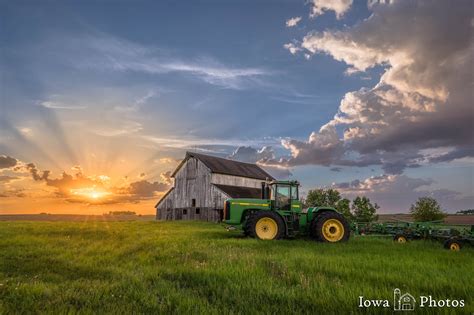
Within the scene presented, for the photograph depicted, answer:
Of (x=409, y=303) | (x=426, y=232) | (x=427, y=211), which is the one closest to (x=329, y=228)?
(x=426, y=232)

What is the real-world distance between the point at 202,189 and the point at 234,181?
5.83 metres

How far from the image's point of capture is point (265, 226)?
15.8 m

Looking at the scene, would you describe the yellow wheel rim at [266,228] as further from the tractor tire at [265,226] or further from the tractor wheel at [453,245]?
the tractor wheel at [453,245]

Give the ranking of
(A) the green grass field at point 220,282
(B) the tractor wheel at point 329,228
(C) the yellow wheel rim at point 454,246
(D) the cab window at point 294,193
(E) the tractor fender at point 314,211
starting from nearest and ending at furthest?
(A) the green grass field at point 220,282, (C) the yellow wheel rim at point 454,246, (B) the tractor wheel at point 329,228, (E) the tractor fender at point 314,211, (D) the cab window at point 294,193

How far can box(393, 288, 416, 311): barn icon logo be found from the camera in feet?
16.7

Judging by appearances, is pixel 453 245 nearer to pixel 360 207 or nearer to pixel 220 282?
pixel 220 282

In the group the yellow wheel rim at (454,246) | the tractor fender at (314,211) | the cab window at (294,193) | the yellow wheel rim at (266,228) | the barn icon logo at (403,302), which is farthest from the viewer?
the cab window at (294,193)

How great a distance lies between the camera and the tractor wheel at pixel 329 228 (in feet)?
51.0

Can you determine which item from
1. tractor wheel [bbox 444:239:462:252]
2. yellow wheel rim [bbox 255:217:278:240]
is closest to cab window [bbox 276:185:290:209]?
yellow wheel rim [bbox 255:217:278:240]

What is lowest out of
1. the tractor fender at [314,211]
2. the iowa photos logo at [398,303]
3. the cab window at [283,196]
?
the iowa photos logo at [398,303]

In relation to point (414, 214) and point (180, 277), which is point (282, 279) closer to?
point (180, 277)

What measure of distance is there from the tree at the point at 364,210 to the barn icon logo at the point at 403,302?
40040 mm

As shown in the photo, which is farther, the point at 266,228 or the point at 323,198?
the point at 323,198

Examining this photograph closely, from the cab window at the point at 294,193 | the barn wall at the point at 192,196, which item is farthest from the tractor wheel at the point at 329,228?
the barn wall at the point at 192,196
